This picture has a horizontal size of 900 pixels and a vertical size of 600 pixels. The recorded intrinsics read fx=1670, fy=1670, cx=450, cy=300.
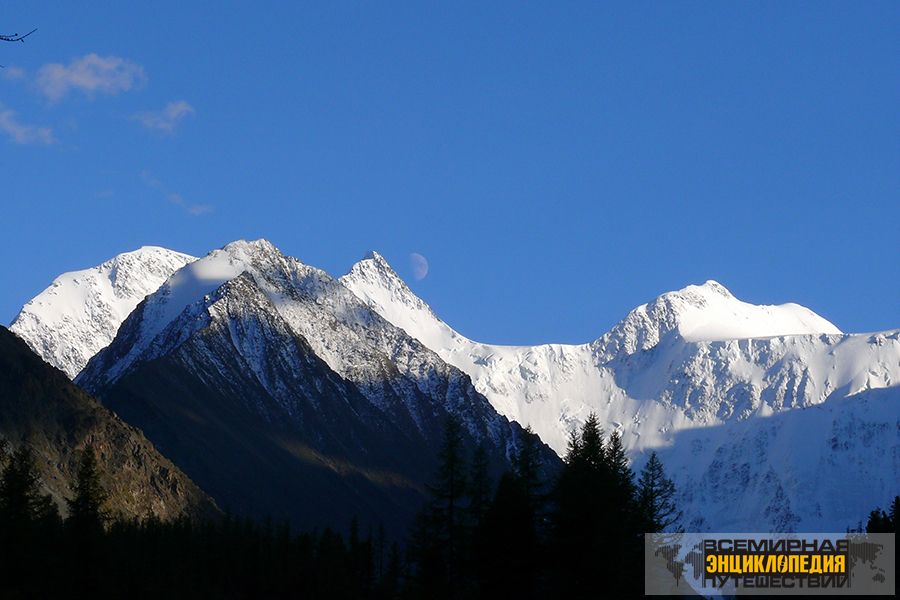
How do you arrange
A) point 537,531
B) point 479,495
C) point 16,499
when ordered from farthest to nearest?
point 16,499 < point 479,495 < point 537,531

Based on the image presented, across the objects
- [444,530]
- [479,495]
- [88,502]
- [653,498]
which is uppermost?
[88,502]

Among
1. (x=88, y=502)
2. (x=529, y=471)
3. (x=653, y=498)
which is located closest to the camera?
(x=529, y=471)

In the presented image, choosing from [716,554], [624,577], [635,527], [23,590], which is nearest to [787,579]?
[716,554]

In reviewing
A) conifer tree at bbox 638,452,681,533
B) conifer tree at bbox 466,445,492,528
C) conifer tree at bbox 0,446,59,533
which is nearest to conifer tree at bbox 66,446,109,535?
conifer tree at bbox 0,446,59,533

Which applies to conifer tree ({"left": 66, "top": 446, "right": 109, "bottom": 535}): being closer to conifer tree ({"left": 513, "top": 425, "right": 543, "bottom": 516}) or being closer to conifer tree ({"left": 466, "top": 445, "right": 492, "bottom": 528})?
conifer tree ({"left": 466, "top": 445, "right": 492, "bottom": 528})

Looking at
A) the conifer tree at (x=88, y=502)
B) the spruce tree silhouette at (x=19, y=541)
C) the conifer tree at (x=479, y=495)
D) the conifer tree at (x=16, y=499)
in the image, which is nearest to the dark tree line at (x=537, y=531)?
the conifer tree at (x=479, y=495)

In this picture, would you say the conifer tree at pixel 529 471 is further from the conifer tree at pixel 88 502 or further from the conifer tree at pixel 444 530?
the conifer tree at pixel 88 502

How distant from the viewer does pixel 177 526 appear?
189 metres

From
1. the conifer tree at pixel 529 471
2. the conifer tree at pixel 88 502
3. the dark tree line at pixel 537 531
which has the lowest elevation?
the dark tree line at pixel 537 531

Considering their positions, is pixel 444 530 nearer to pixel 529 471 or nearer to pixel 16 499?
pixel 529 471

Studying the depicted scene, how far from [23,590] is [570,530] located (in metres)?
41.9

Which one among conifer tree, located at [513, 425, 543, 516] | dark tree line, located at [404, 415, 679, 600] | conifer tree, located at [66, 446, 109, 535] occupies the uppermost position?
conifer tree, located at [66, 446, 109, 535]

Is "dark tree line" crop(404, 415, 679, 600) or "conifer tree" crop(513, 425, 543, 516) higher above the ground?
"conifer tree" crop(513, 425, 543, 516)

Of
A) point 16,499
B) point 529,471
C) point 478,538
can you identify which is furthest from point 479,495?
point 16,499
